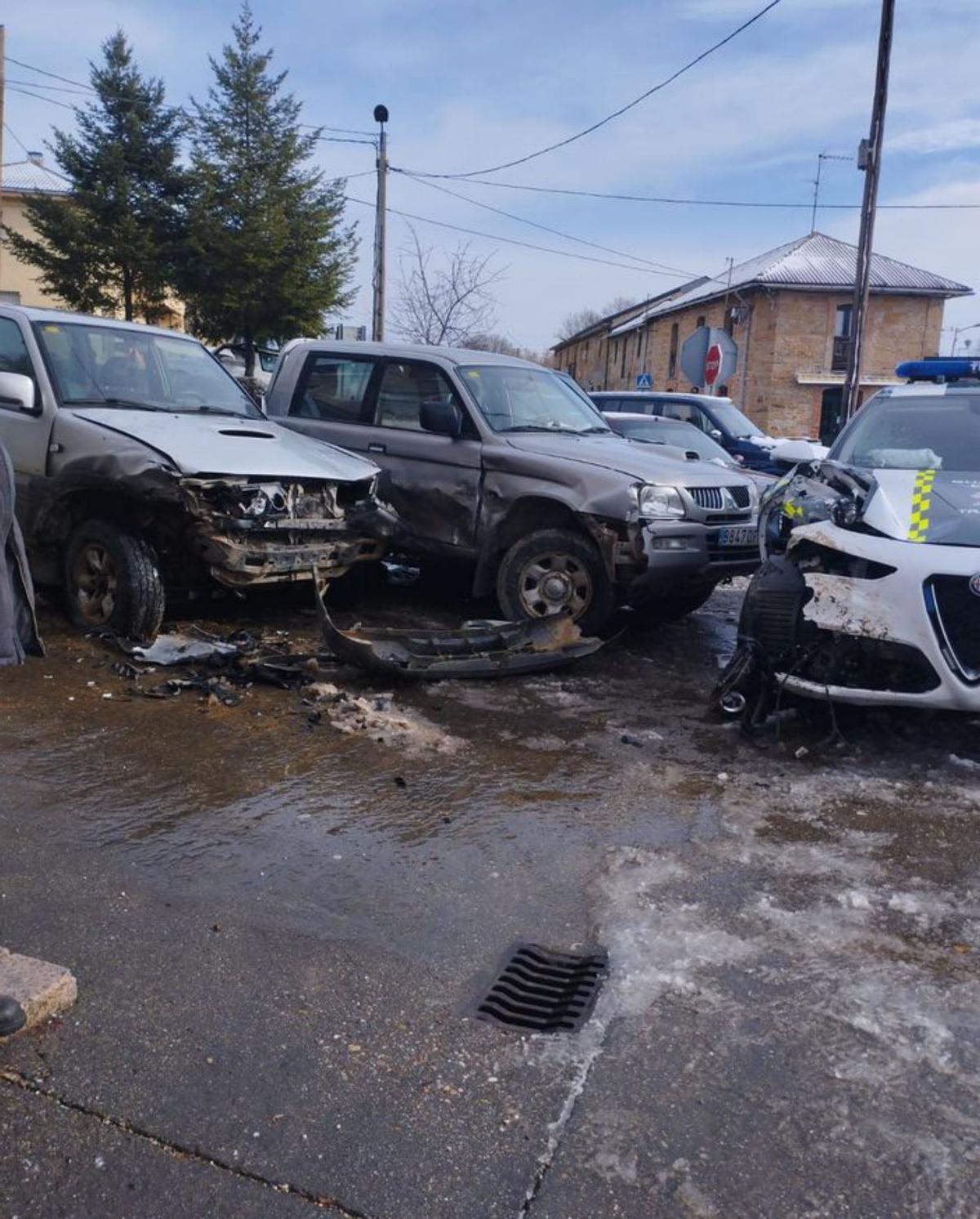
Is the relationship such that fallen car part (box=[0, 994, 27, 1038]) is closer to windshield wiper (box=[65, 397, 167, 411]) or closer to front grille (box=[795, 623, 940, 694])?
front grille (box=[795, 623, 940, 694])

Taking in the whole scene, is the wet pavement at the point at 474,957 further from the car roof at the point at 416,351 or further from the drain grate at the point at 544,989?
the car roof at the point at 416,351

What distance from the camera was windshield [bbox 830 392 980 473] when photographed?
5844mm

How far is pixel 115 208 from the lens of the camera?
28031 millimetres

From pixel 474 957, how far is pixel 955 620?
275 centimetres

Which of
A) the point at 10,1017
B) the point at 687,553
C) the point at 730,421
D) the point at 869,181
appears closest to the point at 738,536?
the point at 687,553

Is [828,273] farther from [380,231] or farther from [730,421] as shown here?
[730,421]

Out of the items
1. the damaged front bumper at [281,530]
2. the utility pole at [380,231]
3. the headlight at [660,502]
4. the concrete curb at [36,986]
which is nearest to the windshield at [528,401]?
the damaged front bumper at [281,530]

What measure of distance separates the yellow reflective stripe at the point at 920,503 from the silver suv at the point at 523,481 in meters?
1.64

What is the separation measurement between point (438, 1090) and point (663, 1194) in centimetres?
59

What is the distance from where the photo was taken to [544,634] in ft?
21.5

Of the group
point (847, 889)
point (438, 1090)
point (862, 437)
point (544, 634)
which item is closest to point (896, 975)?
point (847, 889)

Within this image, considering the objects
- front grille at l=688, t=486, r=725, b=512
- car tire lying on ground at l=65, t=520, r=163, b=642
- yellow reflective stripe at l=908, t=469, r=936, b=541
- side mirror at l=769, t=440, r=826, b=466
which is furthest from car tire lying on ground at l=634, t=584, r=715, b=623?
car tire lying on ground at l=65, t=520, r=163, b=642

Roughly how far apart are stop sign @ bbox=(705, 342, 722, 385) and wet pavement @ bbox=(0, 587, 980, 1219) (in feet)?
43.2

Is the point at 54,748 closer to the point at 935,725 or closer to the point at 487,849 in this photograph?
the point at 487,849
